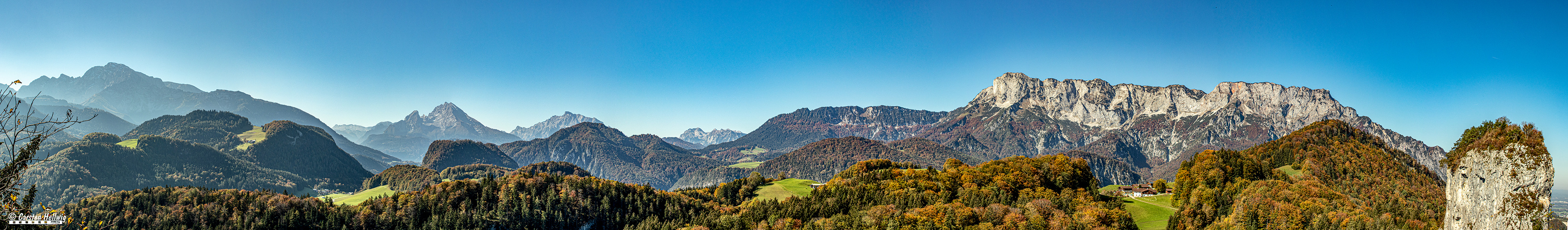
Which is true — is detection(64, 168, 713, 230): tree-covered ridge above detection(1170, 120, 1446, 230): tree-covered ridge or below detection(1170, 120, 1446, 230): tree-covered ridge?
below

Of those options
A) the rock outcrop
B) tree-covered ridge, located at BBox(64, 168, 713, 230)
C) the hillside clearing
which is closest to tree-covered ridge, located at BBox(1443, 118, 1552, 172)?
the rock outcrop

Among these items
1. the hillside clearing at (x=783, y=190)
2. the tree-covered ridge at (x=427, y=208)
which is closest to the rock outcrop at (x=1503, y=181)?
the hillside clearing at (x=783, y=190)

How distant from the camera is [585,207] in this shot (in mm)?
115875

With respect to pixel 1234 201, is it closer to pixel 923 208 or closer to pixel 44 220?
pixel 923 208

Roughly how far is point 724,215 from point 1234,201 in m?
71.0

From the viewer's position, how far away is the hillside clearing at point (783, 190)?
12181cm

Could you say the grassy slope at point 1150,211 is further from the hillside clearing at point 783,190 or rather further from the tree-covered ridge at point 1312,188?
the hillside clearing at point 783,190

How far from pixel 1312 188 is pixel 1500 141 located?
48.2 metres

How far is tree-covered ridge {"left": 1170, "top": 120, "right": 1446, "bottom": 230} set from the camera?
7056cm

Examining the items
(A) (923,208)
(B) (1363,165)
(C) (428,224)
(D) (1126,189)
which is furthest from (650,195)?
(B) (1363,165)

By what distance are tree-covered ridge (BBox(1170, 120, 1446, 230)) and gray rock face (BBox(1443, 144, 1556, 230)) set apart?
94.9ft

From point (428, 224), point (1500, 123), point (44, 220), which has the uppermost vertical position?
point (1500, 123)

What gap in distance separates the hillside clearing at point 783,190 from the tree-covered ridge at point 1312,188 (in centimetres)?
6339

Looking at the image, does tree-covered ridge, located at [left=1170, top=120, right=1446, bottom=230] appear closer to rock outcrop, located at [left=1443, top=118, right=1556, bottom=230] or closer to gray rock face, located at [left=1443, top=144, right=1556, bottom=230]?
rock outcrop, located at [left=1443, top=118, right=1556, bottom=230]
